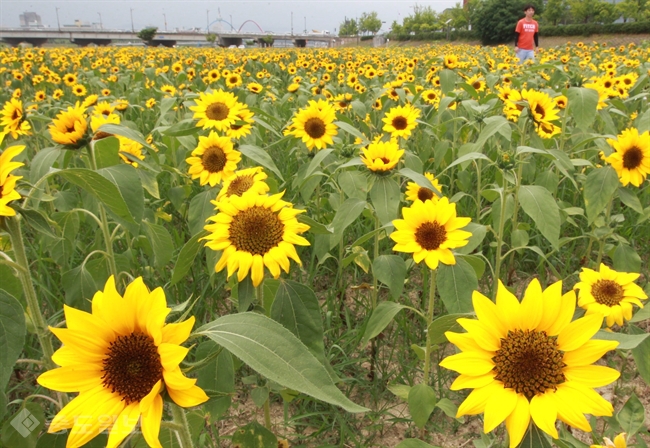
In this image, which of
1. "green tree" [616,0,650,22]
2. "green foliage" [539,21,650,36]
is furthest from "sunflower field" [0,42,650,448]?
"green tree" [616,0,650,22]

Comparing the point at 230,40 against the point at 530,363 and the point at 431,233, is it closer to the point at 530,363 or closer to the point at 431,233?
the point at 431,233

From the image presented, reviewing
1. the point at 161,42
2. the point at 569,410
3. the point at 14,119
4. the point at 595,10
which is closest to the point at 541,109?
the point at 569,410

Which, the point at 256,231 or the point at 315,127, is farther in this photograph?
the point at 315,127

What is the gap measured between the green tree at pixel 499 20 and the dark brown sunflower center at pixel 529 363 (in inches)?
1167

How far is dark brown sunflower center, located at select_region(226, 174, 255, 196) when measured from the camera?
1485 millimetres

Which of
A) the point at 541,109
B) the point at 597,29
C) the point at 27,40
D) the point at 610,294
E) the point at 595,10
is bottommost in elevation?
the point at 610,294

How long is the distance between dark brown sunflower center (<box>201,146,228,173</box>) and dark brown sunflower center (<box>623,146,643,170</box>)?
1.83 metres

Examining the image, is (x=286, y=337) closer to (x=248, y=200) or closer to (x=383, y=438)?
(x=248, y=200)

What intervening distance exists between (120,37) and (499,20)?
Answer: 36.3 meters

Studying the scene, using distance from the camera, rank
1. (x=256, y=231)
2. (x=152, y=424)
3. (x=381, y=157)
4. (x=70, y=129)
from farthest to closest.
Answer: (x=381, y=157), (x=70, y=129), (x=256, y=231), (x=152, y=424)

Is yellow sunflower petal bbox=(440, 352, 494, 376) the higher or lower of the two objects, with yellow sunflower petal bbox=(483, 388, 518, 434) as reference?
higher

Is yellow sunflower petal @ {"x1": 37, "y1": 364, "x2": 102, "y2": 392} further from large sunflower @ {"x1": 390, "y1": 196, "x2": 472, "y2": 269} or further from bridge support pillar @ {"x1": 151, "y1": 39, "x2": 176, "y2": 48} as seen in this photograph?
bridge support pillar @ {"x1": 151, "y1": 39, "x2": 176, "y2": 48}

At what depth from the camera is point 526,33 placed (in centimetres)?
923

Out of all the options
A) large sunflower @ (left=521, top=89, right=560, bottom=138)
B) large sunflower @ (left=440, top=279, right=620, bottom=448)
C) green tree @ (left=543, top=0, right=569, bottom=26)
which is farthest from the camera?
green tree @ (left=543, top=0, right=569, bottom=26)
